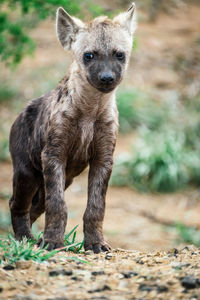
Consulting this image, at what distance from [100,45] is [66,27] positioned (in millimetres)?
624

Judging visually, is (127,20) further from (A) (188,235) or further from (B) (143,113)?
(B) (143,113)

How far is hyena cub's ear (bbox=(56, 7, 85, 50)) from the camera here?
5387 mm

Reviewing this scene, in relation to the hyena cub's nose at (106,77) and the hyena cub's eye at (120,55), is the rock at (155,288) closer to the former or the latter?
the hyena cub's nose at (106,77)

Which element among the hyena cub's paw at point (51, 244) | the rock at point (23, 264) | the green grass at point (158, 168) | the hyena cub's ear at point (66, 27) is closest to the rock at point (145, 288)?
the rock at point (23, 264)

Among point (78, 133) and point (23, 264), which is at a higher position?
point (78, 133)

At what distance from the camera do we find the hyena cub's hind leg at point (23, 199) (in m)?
5.50

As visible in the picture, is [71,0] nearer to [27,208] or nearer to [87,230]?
[27,208]

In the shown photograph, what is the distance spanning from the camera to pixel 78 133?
5.09m

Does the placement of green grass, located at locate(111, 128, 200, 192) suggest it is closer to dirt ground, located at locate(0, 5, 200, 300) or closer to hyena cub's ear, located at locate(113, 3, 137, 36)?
dirt ground, located at locate(0, 5, 200, 300)

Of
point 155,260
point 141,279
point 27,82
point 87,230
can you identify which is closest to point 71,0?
point 87,230

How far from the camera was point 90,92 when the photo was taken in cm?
520

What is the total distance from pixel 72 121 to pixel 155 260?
162 centimetres

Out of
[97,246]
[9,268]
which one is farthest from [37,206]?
[9,268]

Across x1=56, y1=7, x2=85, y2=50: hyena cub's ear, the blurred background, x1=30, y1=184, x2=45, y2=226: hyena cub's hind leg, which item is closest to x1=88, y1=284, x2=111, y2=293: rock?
x1=30, y1=184, x2=45, y2=226: hyena cub's hind leg
